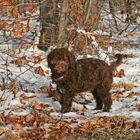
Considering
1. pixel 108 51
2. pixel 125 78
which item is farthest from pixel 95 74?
pixel 108 51

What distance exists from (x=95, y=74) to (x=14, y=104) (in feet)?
5.25

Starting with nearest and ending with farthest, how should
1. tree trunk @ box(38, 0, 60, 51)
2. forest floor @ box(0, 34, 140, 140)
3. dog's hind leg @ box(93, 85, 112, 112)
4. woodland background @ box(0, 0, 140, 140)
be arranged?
forest floor @ box(0, 34, 140, 140)
woodland background @ box(0, 0, 140, 140)
dog's hind leg @ box(93, 85, 112, 112)
tree trunk @ box(38, 0, 60, 51)

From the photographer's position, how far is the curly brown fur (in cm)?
740

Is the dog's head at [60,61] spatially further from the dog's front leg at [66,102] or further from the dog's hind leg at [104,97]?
the dog's hind leg at [104,97]

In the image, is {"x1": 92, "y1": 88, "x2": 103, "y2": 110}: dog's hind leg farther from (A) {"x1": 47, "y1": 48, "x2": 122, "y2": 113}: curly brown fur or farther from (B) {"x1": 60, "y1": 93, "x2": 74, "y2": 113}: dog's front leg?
(B) {"x1": 60, "y1": 93, "x2": 74, "y2": 113}: dog's front leg

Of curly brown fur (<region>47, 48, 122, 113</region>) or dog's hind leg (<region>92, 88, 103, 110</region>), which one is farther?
dog's hind leg (<region>92, 88, 103, 110</region>)

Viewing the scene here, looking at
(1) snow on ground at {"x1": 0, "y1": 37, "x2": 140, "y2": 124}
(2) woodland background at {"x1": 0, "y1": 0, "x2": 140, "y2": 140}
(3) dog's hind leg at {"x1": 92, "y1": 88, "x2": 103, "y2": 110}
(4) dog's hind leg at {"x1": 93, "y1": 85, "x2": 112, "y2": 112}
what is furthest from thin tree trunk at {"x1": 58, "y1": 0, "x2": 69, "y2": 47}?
(4) dog's hind leg at {"x1": 93, "y1": 85, "x2": 112, "y2": 112}

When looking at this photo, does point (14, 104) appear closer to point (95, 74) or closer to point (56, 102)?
point (56, 102)

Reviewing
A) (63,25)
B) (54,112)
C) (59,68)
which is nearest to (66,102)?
(54,112)

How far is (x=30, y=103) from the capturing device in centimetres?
823

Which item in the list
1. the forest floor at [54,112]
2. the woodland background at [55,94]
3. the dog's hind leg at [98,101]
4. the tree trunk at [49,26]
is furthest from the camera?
the tree trunk at [49,26]

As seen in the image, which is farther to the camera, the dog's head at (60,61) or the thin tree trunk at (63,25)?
the thin tree trunk at (63,25)

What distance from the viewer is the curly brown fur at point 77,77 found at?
24.3ft

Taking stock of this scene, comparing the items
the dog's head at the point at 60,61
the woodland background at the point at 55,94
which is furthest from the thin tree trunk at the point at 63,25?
the dog's head at the point at 60,61
